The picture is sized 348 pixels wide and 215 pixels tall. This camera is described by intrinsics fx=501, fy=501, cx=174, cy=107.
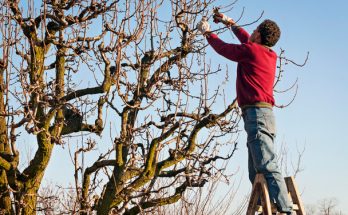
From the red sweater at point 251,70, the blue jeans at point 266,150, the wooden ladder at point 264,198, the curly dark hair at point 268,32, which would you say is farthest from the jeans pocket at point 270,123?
the curly dark hair at point 268,32

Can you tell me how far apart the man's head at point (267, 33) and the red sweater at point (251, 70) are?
0.11 m

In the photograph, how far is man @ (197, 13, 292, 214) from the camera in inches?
164

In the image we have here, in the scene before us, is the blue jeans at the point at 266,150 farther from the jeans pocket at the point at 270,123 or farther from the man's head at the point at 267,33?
the man's head at the point at 267,33

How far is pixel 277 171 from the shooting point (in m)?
4.17

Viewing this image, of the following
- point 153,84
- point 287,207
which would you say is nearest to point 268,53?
point 287,207

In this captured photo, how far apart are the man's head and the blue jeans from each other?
2.19 ft

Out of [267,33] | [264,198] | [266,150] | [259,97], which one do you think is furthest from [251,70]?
[264,198]

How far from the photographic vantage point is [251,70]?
446 centimetres

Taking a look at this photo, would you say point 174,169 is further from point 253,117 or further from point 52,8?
point 253,117

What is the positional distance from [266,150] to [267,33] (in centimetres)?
110

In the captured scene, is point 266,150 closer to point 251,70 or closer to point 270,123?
point 270,123

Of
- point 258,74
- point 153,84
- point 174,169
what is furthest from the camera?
point 174,169

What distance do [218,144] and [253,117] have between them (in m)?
4.27

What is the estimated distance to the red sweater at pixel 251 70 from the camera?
4398 millimetres
